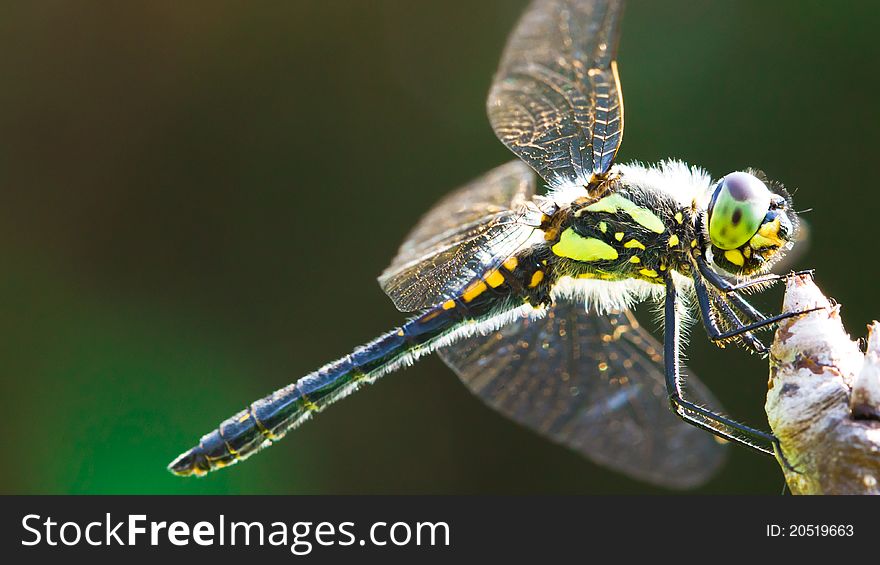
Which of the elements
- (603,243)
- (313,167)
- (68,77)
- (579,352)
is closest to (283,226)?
(313,167)

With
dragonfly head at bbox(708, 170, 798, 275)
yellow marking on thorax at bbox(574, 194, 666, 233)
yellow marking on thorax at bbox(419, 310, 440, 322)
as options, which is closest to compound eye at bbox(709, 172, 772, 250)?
dragonfly head at bbox(708, 170, 798, 275)

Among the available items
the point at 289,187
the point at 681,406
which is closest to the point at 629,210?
the point at 681,406

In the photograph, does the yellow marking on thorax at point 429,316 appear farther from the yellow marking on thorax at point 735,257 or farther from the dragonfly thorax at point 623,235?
the yellow marking on thorax at point 735,257

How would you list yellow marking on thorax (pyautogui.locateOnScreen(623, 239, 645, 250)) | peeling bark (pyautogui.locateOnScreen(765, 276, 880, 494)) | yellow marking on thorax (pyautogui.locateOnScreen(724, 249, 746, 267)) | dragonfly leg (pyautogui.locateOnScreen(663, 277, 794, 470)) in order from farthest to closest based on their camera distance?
yellow marking on thorax (pyautogui.locateOnScreen(623, 239, 645, 250)) → yellow marking on thorax (pyautogui.locateOnScreen(724, 249, 746, 267)) → dragonfly leg (pyautogui.locateOnScreen(663, 277, 794, 470)) → peeling bark (pyautogui.locateOnScreen(765, 276, 880, 494))

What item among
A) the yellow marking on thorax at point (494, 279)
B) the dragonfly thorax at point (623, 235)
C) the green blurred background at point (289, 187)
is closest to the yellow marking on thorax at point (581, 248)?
the dragonfly thorax at point (623, 235)

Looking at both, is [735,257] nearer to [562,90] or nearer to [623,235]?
[623,235]

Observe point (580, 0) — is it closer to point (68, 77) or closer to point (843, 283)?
point (843, 283)

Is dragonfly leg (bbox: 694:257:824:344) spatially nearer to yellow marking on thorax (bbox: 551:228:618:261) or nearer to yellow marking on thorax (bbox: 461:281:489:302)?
yellow marking on thorax (bbox: 551:228:618:261)
